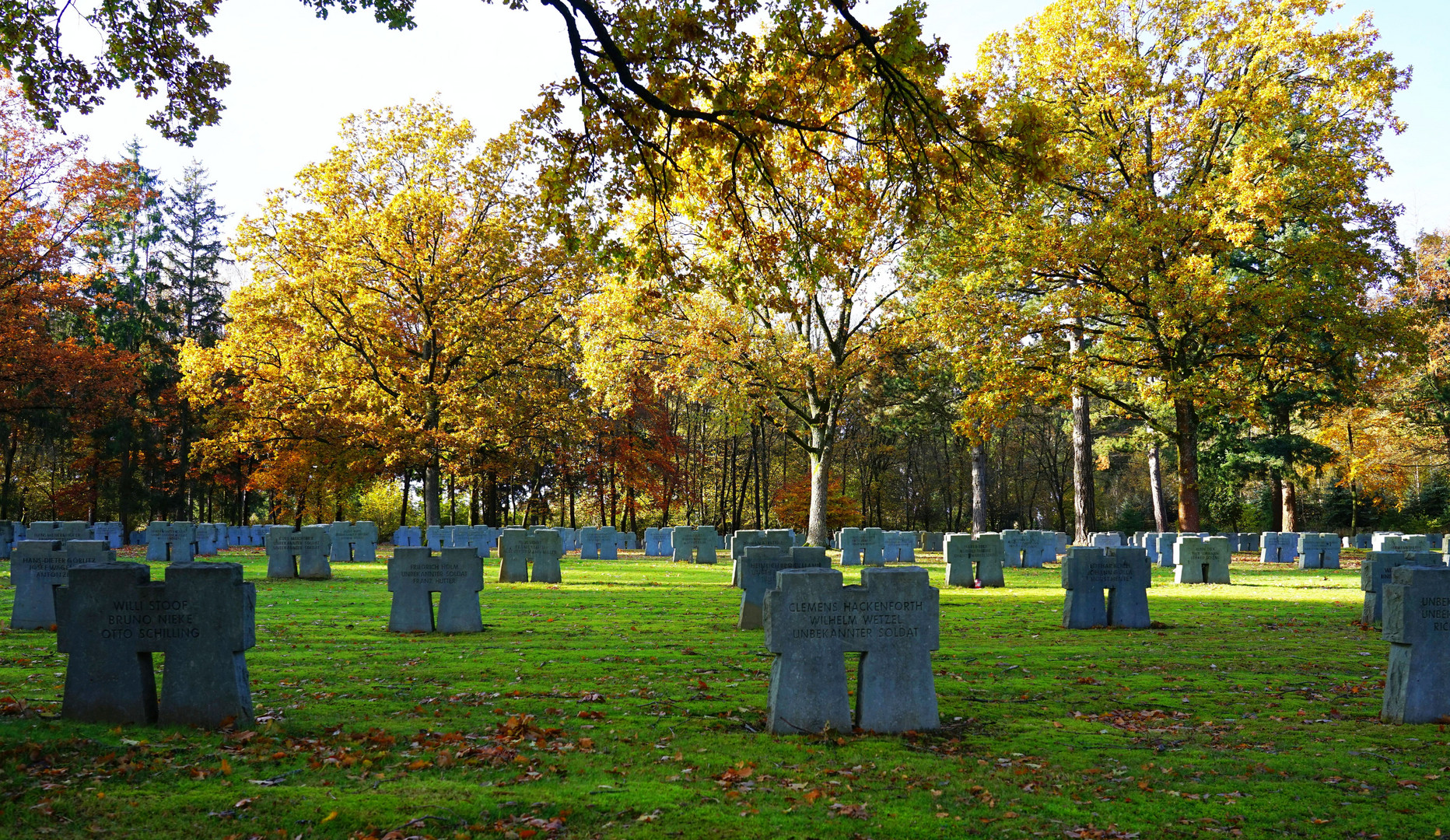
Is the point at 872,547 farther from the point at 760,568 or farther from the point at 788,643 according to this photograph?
the point at 788,643

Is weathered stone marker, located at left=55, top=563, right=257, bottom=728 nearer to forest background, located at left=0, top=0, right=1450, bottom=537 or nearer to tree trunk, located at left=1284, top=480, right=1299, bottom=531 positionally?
forest background, located at left=0, top=0, right=1450, bottom=537

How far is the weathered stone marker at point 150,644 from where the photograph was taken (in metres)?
5.81

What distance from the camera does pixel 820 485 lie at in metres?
26.9

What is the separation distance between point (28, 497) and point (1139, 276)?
5103 centimetres

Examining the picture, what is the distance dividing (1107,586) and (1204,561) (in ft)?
28.2

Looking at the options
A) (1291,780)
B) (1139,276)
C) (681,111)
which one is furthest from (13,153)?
(1291,780)

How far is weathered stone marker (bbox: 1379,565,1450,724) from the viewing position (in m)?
6.23

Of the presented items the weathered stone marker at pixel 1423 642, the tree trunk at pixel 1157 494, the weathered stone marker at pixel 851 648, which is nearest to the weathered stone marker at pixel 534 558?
the weathered stone marker at pixel 851 648

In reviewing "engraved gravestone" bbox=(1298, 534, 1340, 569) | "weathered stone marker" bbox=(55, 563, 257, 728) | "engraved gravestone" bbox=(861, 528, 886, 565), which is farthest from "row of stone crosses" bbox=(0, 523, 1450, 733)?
"engraved gravestone" bbox=(1298, 534, 1340, 569)

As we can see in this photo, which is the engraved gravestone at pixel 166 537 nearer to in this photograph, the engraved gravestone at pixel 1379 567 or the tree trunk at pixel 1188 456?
the engraved gravestone at pixel 1379 567

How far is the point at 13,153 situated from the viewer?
81.5 feet

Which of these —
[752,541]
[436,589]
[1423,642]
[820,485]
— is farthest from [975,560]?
[1423,642]

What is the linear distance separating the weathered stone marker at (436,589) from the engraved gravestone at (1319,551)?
904 inches

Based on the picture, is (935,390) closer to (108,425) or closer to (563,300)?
(563,300)
